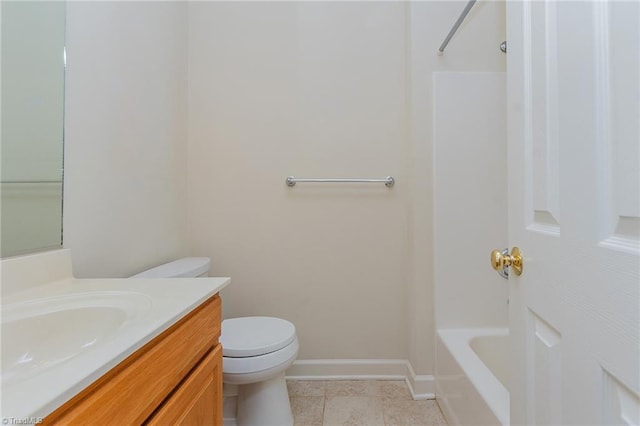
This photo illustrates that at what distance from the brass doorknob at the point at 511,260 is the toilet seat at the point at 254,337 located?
35.4 inches

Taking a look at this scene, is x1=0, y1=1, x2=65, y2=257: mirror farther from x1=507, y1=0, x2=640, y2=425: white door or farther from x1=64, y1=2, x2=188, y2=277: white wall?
x1=507, y1=0, x2=640, y2=425: white door

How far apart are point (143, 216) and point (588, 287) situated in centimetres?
153

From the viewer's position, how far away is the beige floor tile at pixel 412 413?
1.40 meters

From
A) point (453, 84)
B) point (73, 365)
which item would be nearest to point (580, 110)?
point (73, 365)

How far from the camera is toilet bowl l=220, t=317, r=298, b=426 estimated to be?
1191 millimetres

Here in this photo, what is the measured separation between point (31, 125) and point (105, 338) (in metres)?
0.72

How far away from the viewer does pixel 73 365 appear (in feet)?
1.39

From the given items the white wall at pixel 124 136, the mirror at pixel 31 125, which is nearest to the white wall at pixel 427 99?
the white wall at pixel 124 136

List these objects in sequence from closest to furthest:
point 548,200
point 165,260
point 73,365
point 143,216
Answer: point 73,365 → point 548,200 → point 143,216 → point 165,260

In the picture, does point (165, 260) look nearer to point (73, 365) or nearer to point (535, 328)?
point (73, 365)

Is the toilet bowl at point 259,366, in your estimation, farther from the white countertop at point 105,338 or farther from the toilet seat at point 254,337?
the white countertop at point 105,338

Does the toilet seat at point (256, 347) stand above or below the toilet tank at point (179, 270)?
below

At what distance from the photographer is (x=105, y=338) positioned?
22.0 inches

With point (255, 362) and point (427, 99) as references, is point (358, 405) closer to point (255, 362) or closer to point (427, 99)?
point (255, 362)
